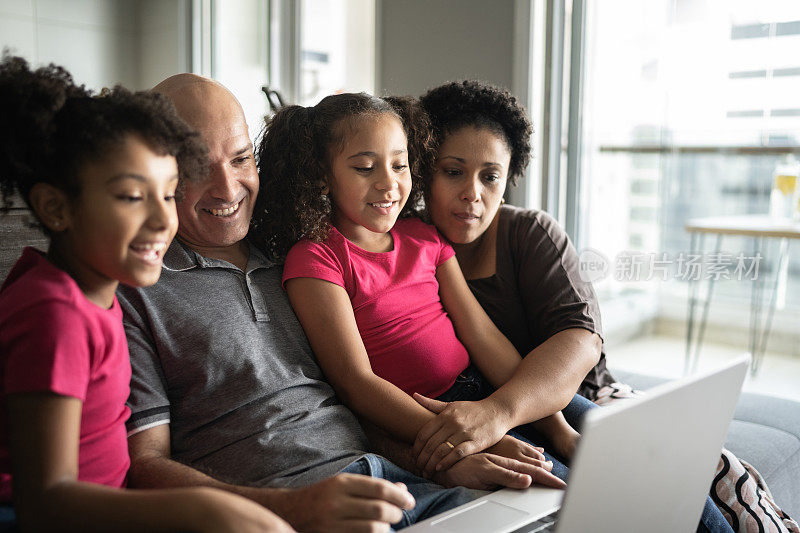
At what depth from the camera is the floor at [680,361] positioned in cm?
Answer: 339

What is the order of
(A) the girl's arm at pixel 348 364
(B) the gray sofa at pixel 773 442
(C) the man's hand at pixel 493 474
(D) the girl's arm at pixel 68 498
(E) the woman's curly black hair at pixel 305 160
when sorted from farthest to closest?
(B) the gray sofa at pixel 773 442, (E) the woman's curly black hair at pixel 305 160, (A) the girl's arm at pixel 348 364, (C) the man's hand at pixel 493 474, (D) the girl's arm at pixel 68 498

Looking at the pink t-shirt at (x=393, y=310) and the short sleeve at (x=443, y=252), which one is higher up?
the short sleeve at (x=443, y=252)

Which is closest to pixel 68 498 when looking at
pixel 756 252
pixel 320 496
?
pixel 320 496

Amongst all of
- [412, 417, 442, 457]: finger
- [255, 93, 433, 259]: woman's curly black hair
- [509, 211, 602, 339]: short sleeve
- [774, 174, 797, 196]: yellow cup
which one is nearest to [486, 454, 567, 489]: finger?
[412, 417, 442, 457]: finger

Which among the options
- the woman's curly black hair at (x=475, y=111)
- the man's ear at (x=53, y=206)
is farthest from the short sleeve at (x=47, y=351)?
the woman's curly black hair at (x=475, y=111)

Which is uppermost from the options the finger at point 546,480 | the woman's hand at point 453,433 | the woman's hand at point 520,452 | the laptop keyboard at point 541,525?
the woman's hand at point 453,433

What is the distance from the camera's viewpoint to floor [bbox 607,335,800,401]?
339cm

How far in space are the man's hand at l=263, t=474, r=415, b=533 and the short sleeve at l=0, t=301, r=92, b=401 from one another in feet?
1.01

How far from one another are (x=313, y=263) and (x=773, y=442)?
1196 mm

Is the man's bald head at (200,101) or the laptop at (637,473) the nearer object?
the laptop at (637,473)

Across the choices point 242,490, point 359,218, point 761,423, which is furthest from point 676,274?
point 242,490

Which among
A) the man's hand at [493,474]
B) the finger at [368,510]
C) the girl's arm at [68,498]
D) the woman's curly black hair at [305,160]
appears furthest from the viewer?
the woman's curly black hair at [305,160]

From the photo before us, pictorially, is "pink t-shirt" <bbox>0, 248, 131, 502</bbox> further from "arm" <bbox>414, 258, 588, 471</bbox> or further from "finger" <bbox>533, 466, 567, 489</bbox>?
"finger" <bbox>533, 466, 567, 489</bbox>

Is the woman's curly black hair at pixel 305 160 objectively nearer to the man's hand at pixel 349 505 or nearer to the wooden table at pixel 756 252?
the man's hand at pixel 349 505
